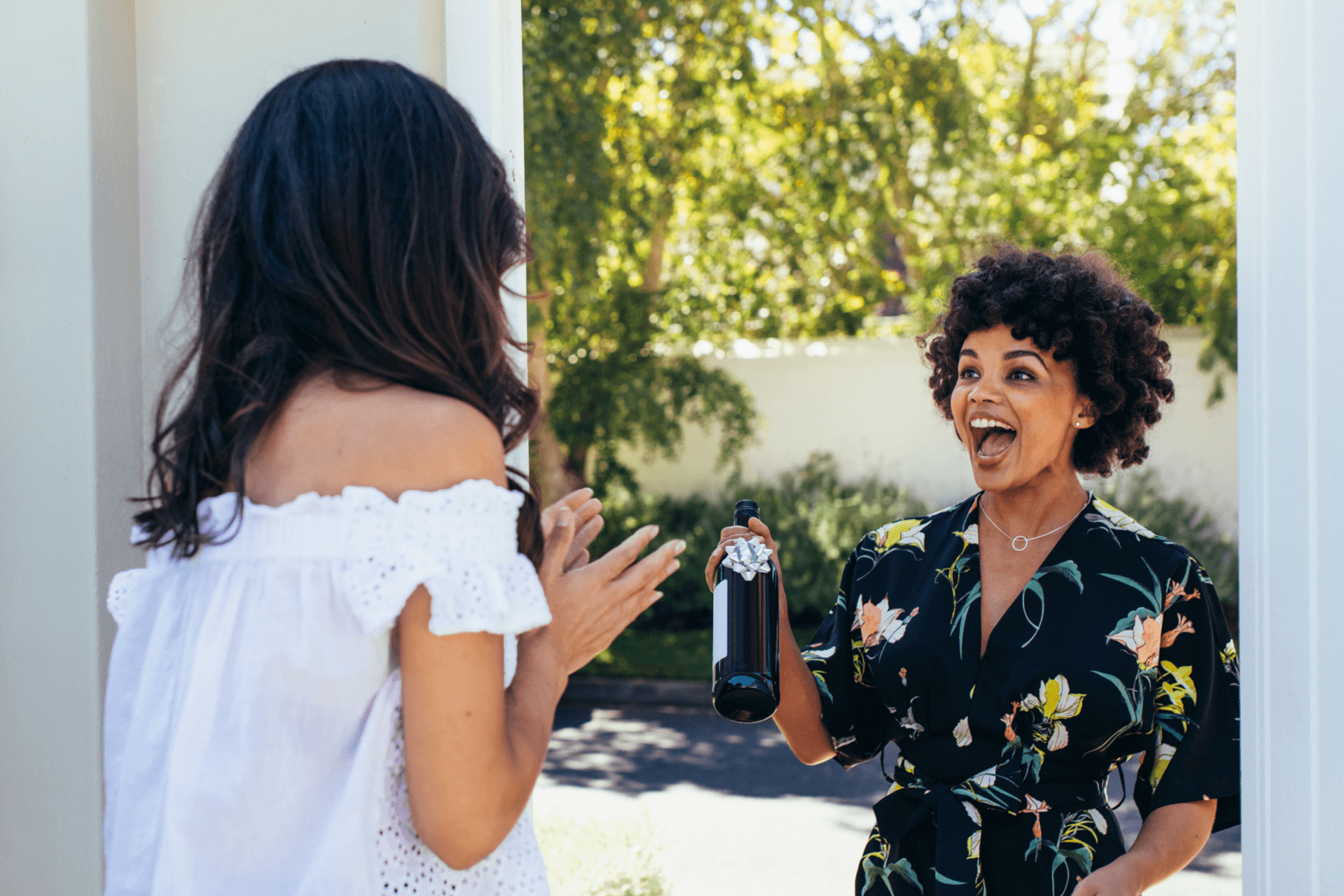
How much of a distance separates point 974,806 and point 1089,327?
2.72 feet

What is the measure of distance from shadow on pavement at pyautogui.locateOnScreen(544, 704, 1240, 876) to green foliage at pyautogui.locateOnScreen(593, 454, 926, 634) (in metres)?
1.57

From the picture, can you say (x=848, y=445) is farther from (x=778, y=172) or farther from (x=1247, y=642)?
(x=1247, y=642)

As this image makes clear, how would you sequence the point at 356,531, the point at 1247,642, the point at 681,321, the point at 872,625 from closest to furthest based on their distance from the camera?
the point at 356,531, the point at 1247,642, the point at 872,625, the point at 681,321

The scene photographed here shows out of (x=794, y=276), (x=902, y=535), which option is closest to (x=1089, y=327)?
(x=902, y=535)

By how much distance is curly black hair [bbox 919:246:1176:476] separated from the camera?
1938 mm

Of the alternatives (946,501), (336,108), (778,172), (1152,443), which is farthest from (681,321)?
(336,108)

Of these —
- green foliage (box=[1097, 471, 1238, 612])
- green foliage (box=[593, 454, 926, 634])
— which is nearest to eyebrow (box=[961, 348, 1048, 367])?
green foliage (box=[593, 454, 926, 634])

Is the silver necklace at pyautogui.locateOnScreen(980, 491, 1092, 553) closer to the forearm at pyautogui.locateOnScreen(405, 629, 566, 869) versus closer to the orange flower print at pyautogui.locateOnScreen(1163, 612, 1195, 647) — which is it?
the orange flower print at pyautogui.locateOnScreen(1163, 612, 1195, 647)

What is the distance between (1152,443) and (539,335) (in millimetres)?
5928

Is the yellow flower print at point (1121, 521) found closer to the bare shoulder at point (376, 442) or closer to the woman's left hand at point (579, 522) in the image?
the woman's left hand at point (579, 522)

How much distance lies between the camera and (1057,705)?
170 cm

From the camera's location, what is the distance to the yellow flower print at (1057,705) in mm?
1688

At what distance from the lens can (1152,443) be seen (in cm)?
1038

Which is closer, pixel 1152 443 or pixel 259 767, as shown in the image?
pixel 259 767
